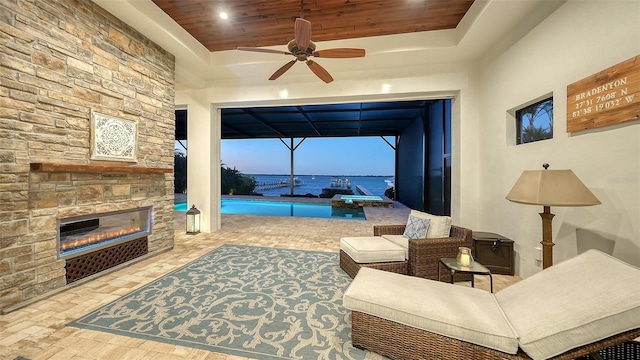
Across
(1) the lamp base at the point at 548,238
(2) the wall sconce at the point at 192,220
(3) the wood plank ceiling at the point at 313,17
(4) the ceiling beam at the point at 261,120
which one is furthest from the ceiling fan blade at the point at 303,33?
(4) the ceiling beam at the point at 261,120

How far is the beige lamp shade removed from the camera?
1.89 meters

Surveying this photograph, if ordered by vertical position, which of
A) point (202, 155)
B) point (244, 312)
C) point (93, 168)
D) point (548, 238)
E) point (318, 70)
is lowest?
point (244, 312)

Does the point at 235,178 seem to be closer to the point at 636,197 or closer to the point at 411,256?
the point at 411,256

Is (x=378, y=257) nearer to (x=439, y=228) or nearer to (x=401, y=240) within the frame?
(x=401, y=240)

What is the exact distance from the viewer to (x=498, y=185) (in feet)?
11.7

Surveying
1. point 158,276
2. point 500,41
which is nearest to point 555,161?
point 500,41

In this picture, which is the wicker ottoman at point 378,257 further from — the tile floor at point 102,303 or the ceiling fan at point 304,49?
the ceiling fan at point 304,49

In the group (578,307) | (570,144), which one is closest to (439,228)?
(570,144)

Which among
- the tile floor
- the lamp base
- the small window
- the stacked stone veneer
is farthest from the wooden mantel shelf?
the small window

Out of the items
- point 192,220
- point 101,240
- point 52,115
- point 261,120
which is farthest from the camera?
point 261,120

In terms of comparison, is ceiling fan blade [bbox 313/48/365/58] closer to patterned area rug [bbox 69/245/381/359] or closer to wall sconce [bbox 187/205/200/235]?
patterned area rug [bbox 69/245/381/359]

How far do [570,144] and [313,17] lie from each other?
3267 millimetres

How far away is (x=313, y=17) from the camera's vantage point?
11.1 ft

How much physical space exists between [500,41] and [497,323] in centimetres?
377
